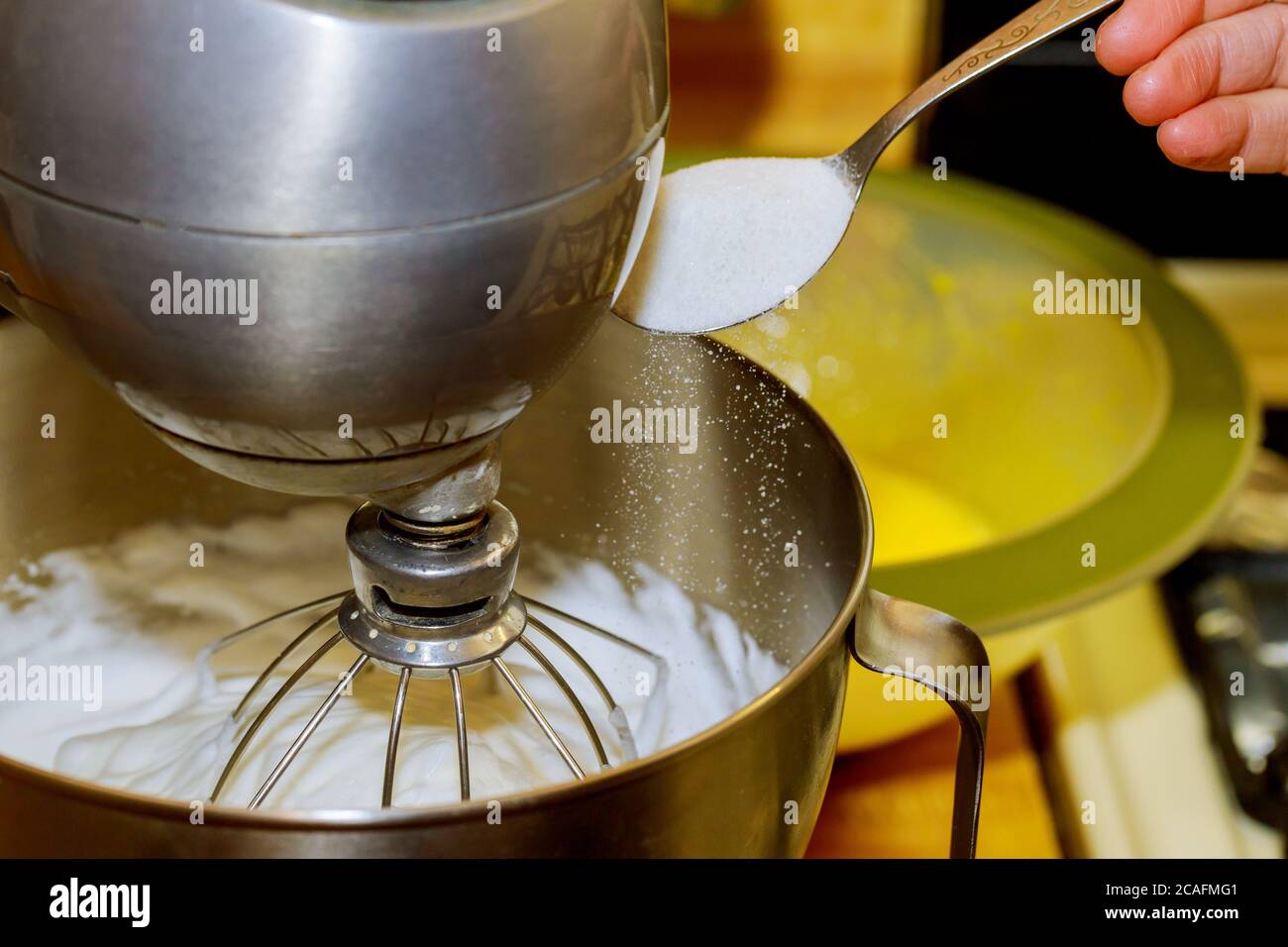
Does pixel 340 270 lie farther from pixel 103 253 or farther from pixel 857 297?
pixel 857 297

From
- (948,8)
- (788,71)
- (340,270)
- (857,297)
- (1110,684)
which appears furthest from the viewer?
(788,71)

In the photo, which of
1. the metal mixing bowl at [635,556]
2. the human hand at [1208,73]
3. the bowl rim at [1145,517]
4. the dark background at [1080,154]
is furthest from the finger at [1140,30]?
the dark background at [1080,154]

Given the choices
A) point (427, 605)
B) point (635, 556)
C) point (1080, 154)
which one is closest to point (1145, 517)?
point (635, 556)

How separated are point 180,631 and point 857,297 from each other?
1.55 feet

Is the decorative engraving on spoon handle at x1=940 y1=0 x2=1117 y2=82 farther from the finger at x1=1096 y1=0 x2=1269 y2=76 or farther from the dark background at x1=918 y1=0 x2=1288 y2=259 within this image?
the dark background at x1=918 y1=0 x2=1288 y2=259

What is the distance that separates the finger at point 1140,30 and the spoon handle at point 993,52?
0.08 feet

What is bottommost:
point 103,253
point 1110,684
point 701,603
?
point 1110,684

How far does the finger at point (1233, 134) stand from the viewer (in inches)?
15.3

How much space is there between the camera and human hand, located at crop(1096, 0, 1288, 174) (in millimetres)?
367

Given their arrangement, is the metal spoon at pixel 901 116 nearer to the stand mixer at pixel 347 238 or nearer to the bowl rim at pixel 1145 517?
the stand mixer at pixel 347 238

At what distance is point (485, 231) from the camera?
0.86 feet

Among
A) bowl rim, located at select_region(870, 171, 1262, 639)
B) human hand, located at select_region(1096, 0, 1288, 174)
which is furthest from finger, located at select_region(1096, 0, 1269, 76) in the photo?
bowl rim, located at select_region(870, 171, 1262, 639)

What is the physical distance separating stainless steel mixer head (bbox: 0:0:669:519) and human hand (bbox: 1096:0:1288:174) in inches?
5.7

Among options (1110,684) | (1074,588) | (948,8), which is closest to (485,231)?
(1074,588)
